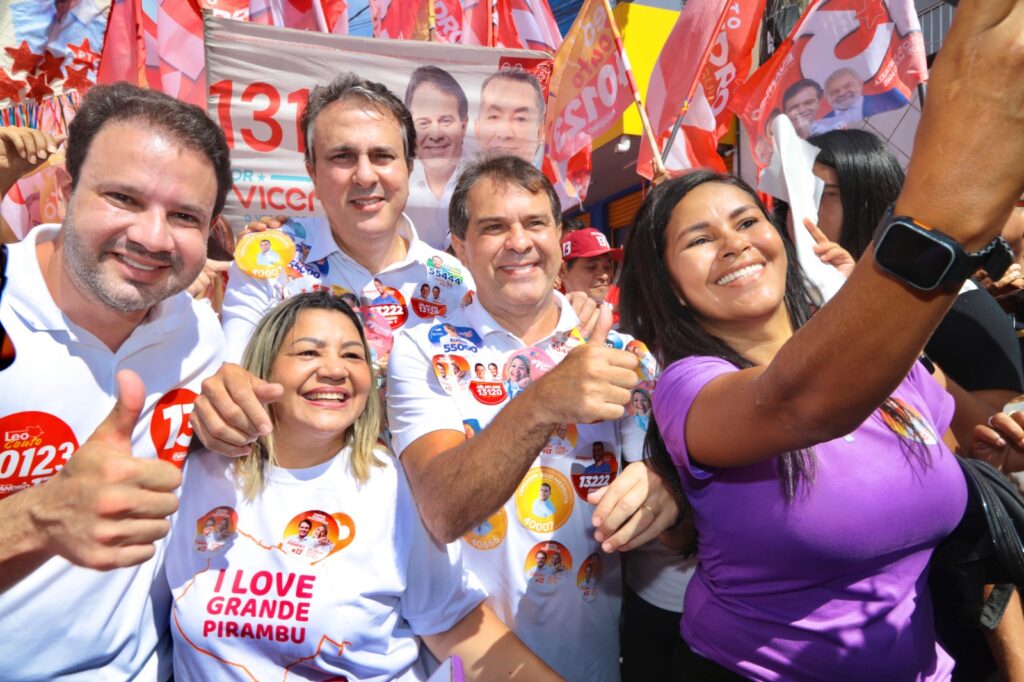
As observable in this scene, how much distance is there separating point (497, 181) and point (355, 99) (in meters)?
0.93

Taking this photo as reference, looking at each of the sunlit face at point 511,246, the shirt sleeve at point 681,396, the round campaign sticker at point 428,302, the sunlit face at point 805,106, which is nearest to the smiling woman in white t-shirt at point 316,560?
the sunlit face at point 511,246

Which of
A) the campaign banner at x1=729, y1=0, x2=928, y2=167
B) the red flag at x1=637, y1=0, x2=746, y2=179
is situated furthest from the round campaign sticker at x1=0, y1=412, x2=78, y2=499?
the campaign banner at x1=729, y1=0, x2=928, y2=167

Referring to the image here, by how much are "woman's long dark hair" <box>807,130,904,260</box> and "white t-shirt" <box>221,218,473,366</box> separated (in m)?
1.66

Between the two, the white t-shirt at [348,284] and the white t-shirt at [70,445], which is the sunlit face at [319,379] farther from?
the white t-shirt at [348,284]

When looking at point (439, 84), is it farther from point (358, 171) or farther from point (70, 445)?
point (70, 445)

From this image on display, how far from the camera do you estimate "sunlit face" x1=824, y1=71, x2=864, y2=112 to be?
13.7 ft

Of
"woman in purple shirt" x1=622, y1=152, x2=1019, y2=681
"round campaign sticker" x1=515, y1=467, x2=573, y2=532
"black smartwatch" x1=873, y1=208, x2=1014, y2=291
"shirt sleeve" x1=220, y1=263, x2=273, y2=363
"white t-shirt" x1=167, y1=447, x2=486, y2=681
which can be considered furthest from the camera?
"shirt sleeve" x1=220, y1=263, x2=273, y2=363

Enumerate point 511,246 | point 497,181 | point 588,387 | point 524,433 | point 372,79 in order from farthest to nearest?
point 372,79, point 497,181, point 511,246, point 524,433, point 588,387

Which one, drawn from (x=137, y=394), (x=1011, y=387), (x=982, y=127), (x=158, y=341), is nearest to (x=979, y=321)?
(x=1011, y=387)

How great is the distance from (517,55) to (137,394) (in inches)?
150

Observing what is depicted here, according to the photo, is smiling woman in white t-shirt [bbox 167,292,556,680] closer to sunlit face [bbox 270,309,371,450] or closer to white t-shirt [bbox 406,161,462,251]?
sunlit face [bbox 270,309,371,450]

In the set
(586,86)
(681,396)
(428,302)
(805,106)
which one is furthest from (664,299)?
(586,86)

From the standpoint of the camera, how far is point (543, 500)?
200cm

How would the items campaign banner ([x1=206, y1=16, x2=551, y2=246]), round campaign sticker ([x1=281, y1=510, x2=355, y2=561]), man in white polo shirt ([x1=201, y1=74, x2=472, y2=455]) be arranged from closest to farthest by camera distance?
round campaign sticker ([x1=281, y1=510, x2=355, y2=561]) < man in white polo shirt ([x1=201, y1=74, x2=472, y2=455]) < campaign banner ([x1=206, y1=16, x2=551, y2=246])
